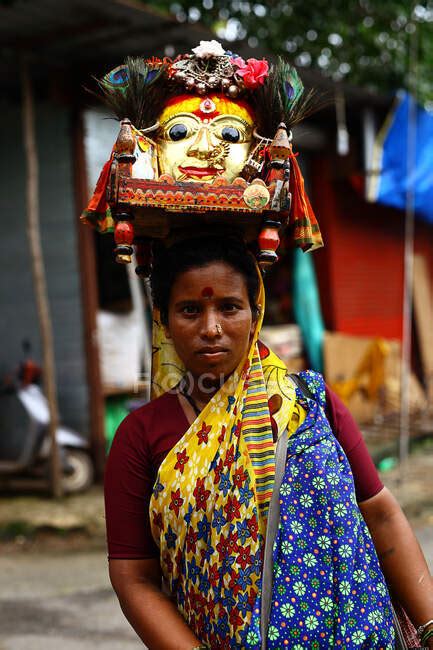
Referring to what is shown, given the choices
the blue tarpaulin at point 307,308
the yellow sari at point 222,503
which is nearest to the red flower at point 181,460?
the yellow sari at point 222,503

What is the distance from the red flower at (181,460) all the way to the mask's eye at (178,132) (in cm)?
75

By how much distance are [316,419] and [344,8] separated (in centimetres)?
831

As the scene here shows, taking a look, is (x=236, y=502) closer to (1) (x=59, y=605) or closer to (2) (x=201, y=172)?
(2) (x=201, y=172)

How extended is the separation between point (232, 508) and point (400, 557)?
450 millimetres

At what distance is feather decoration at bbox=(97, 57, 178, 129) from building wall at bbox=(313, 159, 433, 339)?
22.1 ft

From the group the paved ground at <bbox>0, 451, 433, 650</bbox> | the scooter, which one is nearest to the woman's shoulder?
the paved ground at <bbox>0, 451, 433, 650</bbox>

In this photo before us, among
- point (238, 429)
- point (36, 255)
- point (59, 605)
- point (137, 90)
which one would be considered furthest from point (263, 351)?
point (36, 255)

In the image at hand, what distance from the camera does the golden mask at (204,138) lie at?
1.78 meters

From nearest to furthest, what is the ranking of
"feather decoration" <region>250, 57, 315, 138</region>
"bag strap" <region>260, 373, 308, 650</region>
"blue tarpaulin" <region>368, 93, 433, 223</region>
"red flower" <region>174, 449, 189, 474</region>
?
"bag strap" <region>260, 373, 308, 650</region> → "red flower" <region>174, 449, 189, 474</region> → "feather decoration" <region>250, 57, 315, 138</region> → "blue tarpaulin" <region>368, 93, 433, 223</region>

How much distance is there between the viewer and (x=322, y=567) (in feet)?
5.34

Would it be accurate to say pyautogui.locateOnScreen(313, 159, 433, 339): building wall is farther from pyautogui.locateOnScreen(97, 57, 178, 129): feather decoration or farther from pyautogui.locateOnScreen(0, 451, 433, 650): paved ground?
pyautogui.locateOnScreen(97, 57, 178, 129): feather decoration

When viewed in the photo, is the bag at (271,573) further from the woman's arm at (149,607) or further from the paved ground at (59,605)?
the paved ground at (59,605)

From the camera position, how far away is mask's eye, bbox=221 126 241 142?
1.82m

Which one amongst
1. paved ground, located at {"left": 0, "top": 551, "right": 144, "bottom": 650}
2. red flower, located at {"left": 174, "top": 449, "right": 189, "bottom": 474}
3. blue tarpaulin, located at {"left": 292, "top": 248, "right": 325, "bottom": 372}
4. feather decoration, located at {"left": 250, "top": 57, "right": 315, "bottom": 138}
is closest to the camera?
red flower, located at {"left": 174, "top": 449, "right": 189, "bottom": 474}
